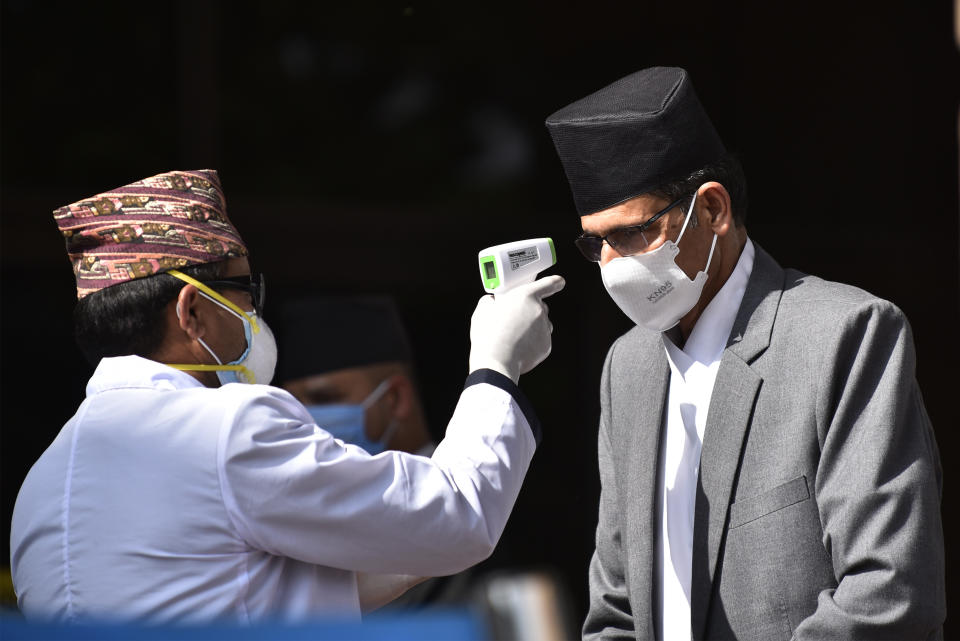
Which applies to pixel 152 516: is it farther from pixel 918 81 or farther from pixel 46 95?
pixel 918 81

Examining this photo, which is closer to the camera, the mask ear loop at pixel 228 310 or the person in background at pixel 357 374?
the mask ear loop at pixel 228 310

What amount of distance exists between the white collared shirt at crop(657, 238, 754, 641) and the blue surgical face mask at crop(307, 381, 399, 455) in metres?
1.64

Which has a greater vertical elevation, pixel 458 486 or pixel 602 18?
pixel 602 18

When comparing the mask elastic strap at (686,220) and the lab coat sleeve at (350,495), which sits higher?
the mask elastic strap at (686,220)

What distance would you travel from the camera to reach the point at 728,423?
229 cm

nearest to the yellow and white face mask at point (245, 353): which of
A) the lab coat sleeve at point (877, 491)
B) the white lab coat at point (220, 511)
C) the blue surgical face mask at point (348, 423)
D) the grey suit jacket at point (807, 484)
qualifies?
the white lab coat at point (220, 511)

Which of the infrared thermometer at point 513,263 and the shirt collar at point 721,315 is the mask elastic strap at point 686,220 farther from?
the infrared thermometer at point 513,263

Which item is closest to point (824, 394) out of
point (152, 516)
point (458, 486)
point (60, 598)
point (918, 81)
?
point (458, 486)

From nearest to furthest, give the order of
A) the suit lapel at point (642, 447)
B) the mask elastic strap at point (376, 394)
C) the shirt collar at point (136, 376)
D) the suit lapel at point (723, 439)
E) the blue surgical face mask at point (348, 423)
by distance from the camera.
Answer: the shirt collar at point (136, 376), the suit lapel at point (723, 439), the suit lapel at point (642, 447), the blue surgical face mask at point (348, 423), the mask elastic strap at point (376, 394)

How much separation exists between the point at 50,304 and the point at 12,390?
343mm

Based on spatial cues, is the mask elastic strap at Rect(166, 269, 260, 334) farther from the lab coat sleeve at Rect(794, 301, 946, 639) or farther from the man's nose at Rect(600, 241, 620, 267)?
the lab coat sleeve at Rect(794, 301, 946, 639)

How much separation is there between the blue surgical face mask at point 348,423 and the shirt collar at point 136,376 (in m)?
1.72

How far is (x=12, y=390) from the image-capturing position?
4.41 meters

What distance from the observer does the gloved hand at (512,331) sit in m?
2.33
